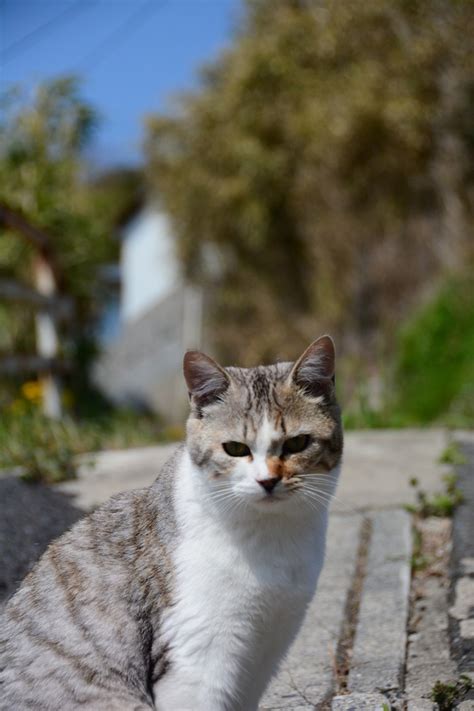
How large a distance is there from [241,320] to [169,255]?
2157 mm

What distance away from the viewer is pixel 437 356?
7.03 meters

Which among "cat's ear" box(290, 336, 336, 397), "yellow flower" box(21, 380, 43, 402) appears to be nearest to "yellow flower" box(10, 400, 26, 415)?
"yellow flower" box(21, 380, 43, 402)

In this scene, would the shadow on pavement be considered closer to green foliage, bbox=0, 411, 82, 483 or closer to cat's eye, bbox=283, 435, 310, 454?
green foliage, bbox=0, 411, 82, 483

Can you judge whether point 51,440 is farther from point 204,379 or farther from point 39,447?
point 204,379

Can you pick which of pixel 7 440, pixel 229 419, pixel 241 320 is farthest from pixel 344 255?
pixel 229 419

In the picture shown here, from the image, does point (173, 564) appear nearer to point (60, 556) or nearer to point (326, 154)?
point (60, 556)

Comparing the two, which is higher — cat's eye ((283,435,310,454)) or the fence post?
the fence post

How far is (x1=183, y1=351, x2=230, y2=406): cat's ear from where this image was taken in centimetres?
224

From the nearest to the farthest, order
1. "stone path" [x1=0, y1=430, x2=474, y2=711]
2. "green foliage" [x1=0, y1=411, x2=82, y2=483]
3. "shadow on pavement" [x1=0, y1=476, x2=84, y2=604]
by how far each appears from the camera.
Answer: "stone path" [x1=0, y1=430, x2=474, y2=711] < "shadow on pavement" [x1=0, y1=476, x2=84, y2=604] < "green foliage" [x1=0, y1=411, x2=82, y2=483]

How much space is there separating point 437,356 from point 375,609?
14.5 ft

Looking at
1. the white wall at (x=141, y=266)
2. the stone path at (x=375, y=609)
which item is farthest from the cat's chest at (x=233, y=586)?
the white wall at (x=141, y=266)

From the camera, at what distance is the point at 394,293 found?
941cm

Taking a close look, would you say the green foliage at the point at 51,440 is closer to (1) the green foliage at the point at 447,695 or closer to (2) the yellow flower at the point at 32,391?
(2) the yellow flower at the point at 32,391

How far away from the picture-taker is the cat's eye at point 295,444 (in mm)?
2141
